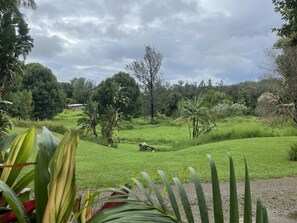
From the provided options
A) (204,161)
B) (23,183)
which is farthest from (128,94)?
(23,183)

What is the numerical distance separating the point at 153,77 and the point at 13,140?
42046mm

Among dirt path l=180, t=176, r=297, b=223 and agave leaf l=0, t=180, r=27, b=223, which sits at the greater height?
agave leaf l=0, t=180, r=27, b=223

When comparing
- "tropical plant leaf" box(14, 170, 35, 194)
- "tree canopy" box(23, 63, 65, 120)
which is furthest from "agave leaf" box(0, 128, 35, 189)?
"tree canopy" box(23, 63, 65, 120)

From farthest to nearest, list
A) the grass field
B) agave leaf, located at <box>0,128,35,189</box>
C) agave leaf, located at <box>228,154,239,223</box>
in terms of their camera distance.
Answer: the grass field
agave leaf, located at <box>0,128,35,189</box>
agave leaf, located at <box>228,154,239,223</box>

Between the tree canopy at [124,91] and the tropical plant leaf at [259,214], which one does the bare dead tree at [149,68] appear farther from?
the tropical plant leaf at [259,214]

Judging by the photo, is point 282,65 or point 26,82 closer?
point 282,65

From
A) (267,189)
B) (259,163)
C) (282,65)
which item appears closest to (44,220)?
(267,189)

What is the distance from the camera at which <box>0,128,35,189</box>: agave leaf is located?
3.97 ft

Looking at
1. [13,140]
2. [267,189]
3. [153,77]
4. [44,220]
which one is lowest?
[267,189]

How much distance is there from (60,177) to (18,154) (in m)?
0.37

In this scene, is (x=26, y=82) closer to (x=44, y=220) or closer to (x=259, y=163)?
(x=259, y=163)

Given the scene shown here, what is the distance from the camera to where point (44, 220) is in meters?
0.92

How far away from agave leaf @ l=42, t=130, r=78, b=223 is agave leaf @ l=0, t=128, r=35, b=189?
0.33 metres

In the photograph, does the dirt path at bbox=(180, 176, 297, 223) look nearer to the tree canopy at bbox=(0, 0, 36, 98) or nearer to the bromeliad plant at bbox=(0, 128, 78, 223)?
the bromeliad plant at bbox=(0, 128, 78, 223)
